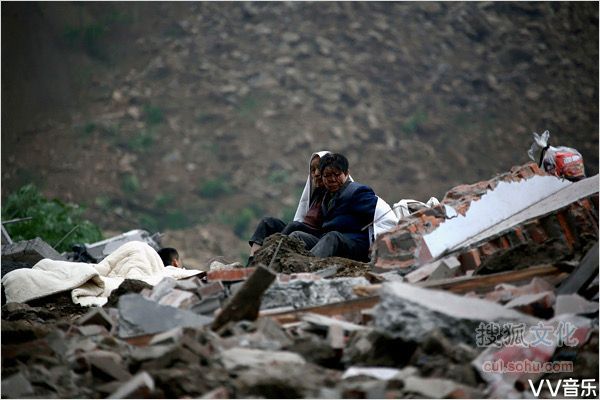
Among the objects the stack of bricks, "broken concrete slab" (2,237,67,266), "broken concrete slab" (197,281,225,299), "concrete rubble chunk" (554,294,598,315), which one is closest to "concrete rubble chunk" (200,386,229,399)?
"broken concrete slab" (197,281,225,299)

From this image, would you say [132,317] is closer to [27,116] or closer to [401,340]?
[401,340]

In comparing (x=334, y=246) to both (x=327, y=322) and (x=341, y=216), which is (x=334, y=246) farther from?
(x=327, y=322)

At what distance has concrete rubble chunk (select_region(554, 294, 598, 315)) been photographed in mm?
4840

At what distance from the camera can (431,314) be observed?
15.0 ft

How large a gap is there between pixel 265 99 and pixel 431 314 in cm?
2200

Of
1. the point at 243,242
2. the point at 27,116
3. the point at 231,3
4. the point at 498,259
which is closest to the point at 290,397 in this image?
the point at 498,259

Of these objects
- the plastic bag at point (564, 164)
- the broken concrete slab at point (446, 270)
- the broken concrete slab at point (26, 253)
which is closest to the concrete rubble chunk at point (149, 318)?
the broken concrete slab at point (446, 270)

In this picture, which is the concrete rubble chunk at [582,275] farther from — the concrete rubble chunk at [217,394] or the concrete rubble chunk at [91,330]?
the concrete rubble chunk at [91,330]

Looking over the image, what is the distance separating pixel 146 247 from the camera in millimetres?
8148

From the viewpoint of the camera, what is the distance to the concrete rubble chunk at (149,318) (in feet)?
16.7

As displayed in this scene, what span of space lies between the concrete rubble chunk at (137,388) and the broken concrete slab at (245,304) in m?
0.77

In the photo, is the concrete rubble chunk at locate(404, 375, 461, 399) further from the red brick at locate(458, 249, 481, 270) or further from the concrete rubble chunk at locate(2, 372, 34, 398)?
the red brick at locate(458, 249, 481, 270)

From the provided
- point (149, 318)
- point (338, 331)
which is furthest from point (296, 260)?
point (338, 331)

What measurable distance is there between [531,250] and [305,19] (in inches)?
922
